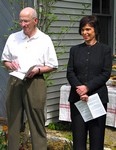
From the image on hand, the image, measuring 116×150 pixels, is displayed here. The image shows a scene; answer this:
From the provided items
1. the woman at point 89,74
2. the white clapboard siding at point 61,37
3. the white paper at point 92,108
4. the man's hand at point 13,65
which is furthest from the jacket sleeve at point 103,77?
the white clapboard siding at point 61,37

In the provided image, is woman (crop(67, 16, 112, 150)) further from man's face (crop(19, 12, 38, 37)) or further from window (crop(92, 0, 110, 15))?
window (crop(92, 0, 110, 15))

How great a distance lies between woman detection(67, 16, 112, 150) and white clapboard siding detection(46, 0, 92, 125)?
262 centimetres

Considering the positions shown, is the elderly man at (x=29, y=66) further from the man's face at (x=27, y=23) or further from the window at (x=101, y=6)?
the window at (x=101, y=6)

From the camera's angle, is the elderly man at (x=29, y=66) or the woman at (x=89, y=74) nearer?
the woman at (x=89, y=74)

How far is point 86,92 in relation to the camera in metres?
4.02

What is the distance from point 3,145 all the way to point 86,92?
1.89 metres

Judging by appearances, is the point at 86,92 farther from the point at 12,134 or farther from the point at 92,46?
the point at 12,134

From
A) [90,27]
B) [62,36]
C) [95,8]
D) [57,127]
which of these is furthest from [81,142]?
[95,8]

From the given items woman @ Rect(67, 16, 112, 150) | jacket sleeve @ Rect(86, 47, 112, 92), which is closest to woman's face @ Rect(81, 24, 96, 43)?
woman @ Rect(67, 16, 112, 150)

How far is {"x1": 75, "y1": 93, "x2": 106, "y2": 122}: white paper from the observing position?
4.05m

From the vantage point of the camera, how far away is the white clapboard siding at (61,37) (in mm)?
6852

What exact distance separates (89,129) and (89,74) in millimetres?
631

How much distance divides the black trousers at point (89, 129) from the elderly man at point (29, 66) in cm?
51

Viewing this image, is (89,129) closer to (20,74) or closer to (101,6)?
(20,74)
